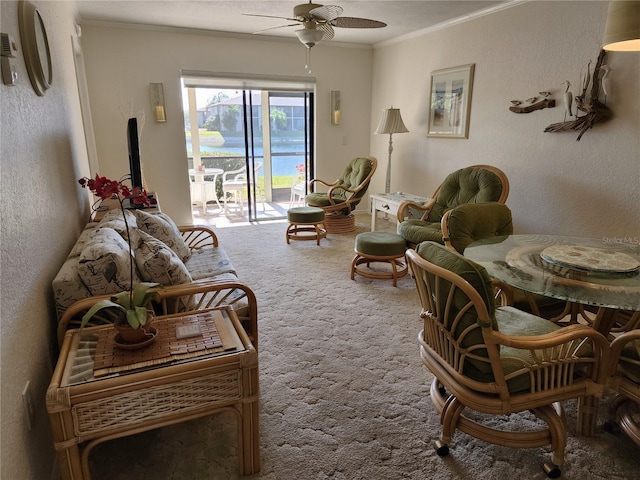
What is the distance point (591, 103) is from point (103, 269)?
3.50 meters

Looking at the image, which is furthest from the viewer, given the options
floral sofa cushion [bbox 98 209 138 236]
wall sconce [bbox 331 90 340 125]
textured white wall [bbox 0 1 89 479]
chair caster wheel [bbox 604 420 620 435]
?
wall sconce [bbox 331 90 340 125]

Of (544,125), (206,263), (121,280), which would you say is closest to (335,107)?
(544,125)

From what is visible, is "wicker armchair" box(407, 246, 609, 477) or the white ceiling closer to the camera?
"wicker armchair" box(407, 246, 609, 477)

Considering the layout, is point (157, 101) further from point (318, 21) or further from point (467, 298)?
point (467, 298)

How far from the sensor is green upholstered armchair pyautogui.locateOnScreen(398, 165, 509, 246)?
11.5 feet

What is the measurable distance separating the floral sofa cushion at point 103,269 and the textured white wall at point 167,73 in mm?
3698

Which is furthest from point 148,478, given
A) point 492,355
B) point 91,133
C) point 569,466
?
point 91,133

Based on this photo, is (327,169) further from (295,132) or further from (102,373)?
(102,373)

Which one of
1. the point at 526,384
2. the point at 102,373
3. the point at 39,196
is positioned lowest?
the point at 526,384

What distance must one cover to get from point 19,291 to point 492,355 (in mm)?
1628

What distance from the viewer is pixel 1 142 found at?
4.25ft

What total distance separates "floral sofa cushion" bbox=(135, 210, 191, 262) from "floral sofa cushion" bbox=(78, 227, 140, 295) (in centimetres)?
77

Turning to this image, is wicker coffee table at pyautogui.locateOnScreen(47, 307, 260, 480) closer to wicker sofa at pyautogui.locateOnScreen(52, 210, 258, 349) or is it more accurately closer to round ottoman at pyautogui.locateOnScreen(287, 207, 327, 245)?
wicker sofa at pyautogui.locateOnScreen(52, 210, 258, 349)

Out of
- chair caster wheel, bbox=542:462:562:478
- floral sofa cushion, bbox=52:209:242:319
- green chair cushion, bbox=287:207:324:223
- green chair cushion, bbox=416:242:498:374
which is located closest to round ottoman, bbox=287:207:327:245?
green chair cushion, bbox=287:207:324:223
